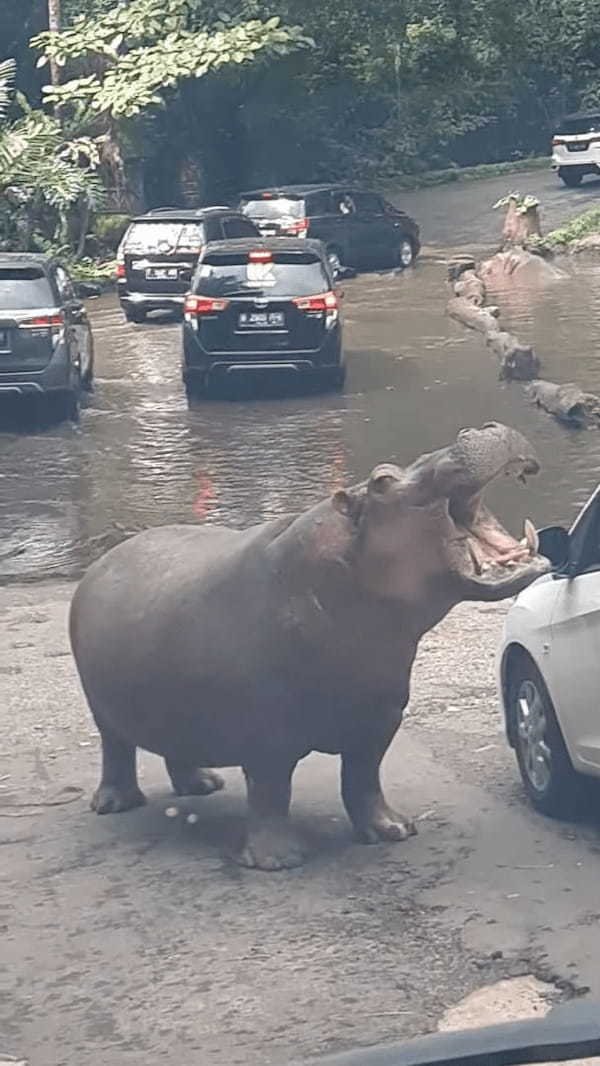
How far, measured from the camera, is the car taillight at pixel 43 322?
2112 cm

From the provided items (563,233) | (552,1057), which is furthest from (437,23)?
(552,1057)

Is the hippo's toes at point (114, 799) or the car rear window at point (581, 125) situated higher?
the car rear window at point (581, 125)

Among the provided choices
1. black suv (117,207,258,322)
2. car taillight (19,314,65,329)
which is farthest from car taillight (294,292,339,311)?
black suv (117,207,258,322)

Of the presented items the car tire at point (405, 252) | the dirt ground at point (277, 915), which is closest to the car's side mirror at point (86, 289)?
the car tire at point (405, 252)

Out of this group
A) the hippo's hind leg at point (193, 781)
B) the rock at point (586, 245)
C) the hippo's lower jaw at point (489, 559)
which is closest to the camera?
the hippo's lower jaw at point (489, 559)

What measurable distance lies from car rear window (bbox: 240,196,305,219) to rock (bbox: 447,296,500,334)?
620 cm

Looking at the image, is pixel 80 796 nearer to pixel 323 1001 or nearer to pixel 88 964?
pixel 88 964

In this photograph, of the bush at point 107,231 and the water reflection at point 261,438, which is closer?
the water reflection at point 261,438

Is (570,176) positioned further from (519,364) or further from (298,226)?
(519,364)

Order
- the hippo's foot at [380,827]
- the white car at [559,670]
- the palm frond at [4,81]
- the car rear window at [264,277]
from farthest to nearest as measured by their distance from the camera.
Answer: the palm frond at [4,81] < the car rear window at [264,277] < the hippo's foot at [380,827] < the white car at [559,670]

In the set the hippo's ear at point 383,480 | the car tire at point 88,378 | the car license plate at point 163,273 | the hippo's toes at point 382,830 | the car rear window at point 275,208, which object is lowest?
the car tire at point 88,378

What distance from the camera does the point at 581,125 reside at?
147 feet

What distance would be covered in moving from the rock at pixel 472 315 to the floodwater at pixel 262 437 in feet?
0.69

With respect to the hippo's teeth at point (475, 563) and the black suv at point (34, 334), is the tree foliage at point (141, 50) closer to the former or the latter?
the black suv at point (34, 334)
